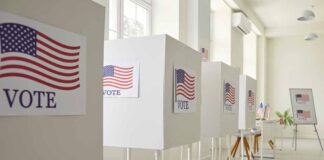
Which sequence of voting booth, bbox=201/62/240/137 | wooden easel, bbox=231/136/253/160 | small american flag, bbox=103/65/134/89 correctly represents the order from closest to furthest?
small american flag, bbox=103/65/134/89 → voting booth, bbox=201/62/240/137 → wooden easel, bbox=231/136/253/160

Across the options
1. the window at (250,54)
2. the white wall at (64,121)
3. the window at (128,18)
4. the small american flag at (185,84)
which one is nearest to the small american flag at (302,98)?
the window at (250,54)

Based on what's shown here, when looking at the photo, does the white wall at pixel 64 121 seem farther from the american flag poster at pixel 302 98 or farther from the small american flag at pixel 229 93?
the american flag poster at pixel 302 98

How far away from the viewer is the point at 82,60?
1.56m

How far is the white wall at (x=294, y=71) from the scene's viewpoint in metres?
12.3

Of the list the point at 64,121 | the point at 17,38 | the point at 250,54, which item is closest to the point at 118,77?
the point at 64,121

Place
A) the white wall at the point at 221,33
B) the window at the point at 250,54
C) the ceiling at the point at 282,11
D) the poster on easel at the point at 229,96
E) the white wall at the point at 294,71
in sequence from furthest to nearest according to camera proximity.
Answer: the white wall at the point at 294,71
the window at the point at 250,54
the ceiling at the point at 282,11
the white wall at the point at 221,33
the poster on easel at the point at 229,96

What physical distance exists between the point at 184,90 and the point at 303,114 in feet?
23.6

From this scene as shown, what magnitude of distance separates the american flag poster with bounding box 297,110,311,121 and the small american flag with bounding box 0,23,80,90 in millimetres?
8387

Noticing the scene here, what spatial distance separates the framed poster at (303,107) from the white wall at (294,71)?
3580 mm

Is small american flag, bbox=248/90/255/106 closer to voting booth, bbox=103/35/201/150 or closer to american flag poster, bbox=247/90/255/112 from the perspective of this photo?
american flag poster, bbox=247/90/255/112

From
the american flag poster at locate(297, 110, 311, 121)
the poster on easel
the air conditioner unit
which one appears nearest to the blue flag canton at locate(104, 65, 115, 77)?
the poster on easel

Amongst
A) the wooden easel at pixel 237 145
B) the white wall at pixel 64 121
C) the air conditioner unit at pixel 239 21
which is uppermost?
the air conditioner unit at pixel 239 21

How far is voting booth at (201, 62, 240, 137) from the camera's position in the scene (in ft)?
11.9

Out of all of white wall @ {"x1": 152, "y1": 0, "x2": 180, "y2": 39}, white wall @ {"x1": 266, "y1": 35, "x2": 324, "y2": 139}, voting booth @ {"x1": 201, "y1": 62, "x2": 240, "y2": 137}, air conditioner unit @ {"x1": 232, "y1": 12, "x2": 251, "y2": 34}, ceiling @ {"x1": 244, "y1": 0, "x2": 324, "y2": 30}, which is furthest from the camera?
white wall @ {"x1": 266, "y1": 35, "x2": 324, "y2": 139}
